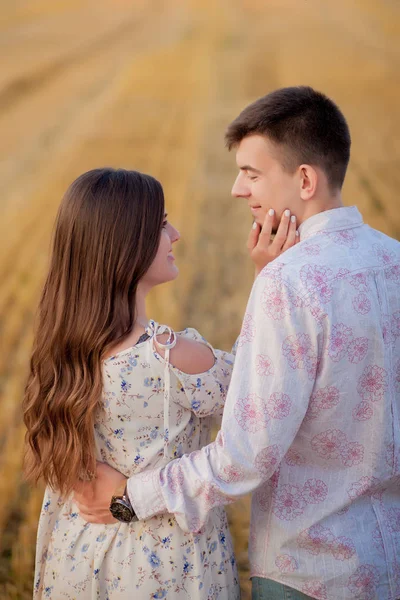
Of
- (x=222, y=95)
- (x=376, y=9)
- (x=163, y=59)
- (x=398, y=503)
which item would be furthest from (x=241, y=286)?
(x=398, y=503)

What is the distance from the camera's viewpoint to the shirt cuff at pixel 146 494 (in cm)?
114

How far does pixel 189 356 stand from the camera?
48.6 inches

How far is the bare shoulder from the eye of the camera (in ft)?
4.00

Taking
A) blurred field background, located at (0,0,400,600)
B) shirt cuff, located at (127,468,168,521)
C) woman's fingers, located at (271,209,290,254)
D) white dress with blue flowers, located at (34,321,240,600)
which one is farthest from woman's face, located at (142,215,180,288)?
blurred field background, located at (0,0,400,600)

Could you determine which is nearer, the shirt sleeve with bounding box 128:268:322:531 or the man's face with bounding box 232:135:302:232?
the shirt sleeve with bounding box 128:268:322:531

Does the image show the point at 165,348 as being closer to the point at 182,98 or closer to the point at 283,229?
the point at 283,229

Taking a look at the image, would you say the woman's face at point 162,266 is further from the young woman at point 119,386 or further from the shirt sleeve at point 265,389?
the shirt sleeve at point 265,389

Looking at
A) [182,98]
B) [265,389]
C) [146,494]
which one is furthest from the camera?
[182,98]

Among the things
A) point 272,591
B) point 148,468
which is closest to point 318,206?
point 148,468

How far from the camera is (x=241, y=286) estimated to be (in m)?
2.38

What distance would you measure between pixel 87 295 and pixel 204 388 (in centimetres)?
28

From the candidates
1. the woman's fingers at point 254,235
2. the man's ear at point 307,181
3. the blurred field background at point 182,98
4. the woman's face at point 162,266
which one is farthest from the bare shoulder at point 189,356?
the blurred field background at point 182,98

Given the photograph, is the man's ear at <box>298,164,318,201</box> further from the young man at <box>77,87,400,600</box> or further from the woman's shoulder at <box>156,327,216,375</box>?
the woman's shoulder at <box>156,327,216,375</box>

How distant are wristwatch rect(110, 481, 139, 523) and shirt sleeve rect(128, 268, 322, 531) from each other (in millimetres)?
171
